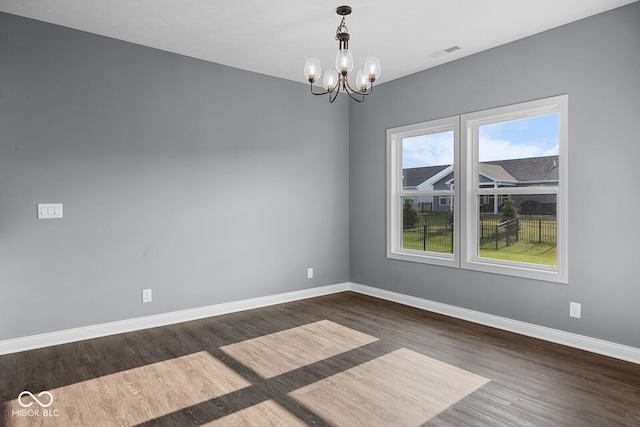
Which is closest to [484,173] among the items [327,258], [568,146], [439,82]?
[568,146]

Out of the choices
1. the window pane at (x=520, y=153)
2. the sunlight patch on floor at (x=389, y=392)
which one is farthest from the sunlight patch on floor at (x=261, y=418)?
the window pane at (x=520, y=153)

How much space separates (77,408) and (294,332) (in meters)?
1.85

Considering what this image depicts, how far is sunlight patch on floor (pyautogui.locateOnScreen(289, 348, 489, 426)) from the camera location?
7.48ft

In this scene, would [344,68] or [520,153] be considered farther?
[520,153]

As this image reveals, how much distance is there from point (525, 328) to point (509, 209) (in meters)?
1.16

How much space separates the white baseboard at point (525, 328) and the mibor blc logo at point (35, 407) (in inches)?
141

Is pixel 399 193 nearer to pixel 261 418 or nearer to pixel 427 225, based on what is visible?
pixel 427 225

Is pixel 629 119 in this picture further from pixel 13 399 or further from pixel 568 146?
pixel 13 399

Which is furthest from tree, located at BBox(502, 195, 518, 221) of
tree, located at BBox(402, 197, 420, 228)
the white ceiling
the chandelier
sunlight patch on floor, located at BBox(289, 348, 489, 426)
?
the chandelier

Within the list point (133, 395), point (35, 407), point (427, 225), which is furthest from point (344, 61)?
point (35, 407)

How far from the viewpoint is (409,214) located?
496 centimetres

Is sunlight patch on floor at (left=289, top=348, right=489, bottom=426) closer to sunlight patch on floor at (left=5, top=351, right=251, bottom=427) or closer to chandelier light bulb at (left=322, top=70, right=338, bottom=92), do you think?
sunlight patch on floor at (left=5, top=351, right=251, bottom=427)

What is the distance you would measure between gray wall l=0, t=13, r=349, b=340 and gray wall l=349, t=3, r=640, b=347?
200 cm

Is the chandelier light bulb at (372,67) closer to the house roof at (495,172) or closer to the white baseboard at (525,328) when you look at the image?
the house roof at (495,172)
